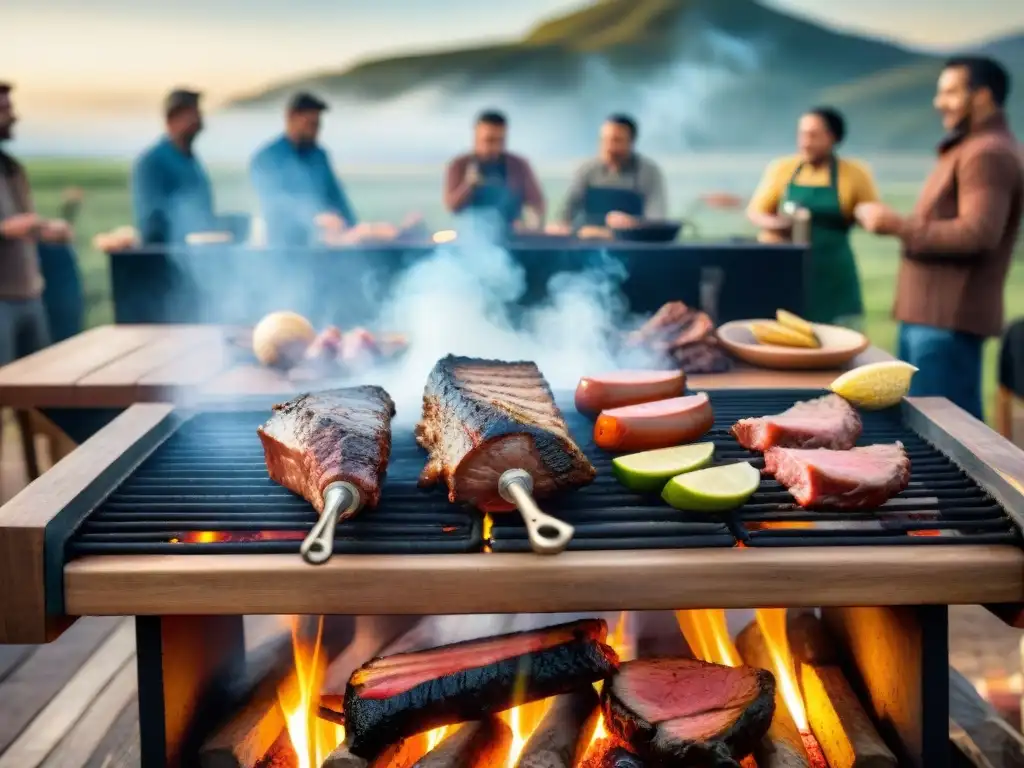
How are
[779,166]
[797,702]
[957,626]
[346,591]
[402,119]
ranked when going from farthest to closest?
1. [402,119]
2. [779,166]
3. [957,626]
4. [797,702]
5. [346,591]

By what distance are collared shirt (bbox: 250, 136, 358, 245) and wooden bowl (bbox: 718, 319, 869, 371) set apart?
4214 mm

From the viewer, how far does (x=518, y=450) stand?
1.93 metres

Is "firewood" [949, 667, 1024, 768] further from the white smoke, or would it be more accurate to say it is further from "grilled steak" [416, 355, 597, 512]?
the white smoke

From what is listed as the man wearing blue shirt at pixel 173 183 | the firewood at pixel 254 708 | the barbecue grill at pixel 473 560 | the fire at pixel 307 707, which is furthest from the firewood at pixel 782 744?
the man wearing blue shirt at pixel 173 183

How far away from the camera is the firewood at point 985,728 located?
2377 millimetres

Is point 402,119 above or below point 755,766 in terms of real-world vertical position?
above

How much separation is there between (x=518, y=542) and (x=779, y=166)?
483cm

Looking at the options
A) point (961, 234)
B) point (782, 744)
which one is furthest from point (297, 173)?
point (782, 744)

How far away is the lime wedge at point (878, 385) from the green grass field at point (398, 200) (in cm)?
813

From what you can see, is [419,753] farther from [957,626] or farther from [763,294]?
[763,294]

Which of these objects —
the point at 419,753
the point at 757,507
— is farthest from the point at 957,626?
the point at 419,753

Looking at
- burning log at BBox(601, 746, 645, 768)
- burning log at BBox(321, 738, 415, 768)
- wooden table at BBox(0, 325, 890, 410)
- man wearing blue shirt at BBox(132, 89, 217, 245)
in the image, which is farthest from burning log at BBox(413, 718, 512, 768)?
man wearing blue shirt at BBox(132, 89, 217, 245)

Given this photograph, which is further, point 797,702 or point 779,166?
point 779,166

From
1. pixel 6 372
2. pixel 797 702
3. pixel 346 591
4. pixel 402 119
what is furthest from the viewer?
pixel 402 119
